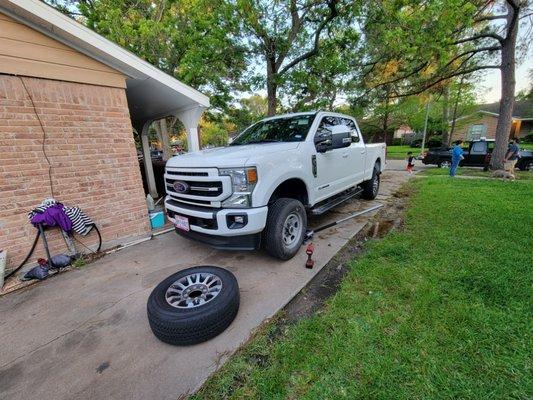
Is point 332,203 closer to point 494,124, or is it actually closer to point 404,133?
point 494,124

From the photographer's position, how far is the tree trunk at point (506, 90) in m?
10.0

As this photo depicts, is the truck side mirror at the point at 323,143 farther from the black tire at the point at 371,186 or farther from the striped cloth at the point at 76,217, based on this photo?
the striped cloth at the point at 76,217

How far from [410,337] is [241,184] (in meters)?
2.14

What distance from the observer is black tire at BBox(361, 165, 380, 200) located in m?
6.50

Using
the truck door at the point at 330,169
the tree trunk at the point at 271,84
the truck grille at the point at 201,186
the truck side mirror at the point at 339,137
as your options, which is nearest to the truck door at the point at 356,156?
the truck door at the point at 330,169

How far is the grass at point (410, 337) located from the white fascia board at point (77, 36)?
467 centimetres

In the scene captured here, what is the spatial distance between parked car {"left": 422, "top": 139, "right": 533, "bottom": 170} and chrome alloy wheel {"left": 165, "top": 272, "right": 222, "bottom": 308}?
1462cm

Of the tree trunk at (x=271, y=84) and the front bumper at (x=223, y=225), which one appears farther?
the tree trunk at (x=271, y=84)

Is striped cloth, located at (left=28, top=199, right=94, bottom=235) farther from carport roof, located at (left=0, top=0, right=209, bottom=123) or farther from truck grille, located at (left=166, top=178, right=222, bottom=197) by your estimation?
carport roof, located at (left=0, top=0, right=209, bottom=123)

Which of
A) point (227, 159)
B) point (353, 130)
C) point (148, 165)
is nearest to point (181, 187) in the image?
point (227, 159)

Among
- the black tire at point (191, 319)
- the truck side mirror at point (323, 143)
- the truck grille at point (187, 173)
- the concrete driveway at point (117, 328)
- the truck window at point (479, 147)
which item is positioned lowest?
the concrete driveway at point (117, 328)

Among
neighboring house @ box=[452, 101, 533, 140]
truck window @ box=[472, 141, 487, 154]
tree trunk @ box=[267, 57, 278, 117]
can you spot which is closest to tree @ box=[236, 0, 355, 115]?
tree trunk @ box=[267, 57, 278, 117]

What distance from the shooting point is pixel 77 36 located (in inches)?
143

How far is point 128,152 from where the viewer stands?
456cm
